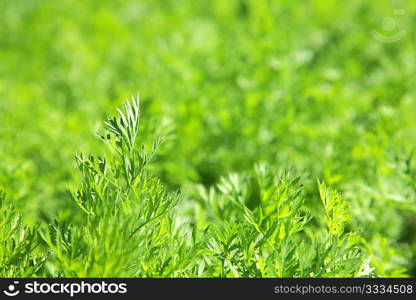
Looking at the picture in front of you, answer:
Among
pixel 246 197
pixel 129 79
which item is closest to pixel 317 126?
pixel 246 197

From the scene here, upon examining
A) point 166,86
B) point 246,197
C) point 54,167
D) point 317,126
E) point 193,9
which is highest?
point 193,9

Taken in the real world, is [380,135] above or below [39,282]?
above

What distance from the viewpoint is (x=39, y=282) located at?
123 cm

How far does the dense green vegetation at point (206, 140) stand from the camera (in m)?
1.26

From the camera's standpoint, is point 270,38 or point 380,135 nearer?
point 380,135

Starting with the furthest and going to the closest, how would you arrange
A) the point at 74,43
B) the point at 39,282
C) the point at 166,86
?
the point at 74,43 → the point at 166,86 → the point at 39,282

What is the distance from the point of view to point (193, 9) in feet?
12.2

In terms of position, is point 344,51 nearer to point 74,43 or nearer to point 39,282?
point 74,43

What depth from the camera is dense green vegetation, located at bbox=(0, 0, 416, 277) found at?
1.26 m

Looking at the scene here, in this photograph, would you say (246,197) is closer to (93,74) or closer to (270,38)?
(270,38)

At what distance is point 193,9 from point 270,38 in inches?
46.9

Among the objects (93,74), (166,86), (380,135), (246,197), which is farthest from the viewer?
(93,74)

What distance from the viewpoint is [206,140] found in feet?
7.90

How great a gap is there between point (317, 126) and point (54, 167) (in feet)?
4.47
